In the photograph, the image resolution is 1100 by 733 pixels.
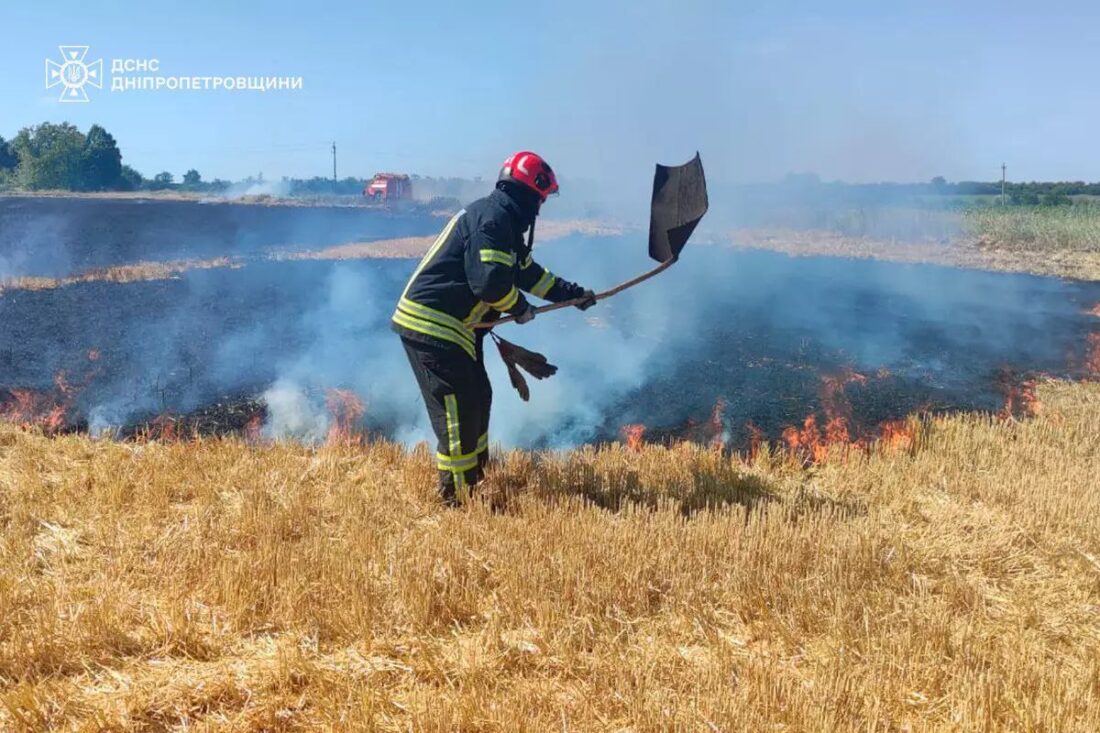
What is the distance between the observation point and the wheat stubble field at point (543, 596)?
2.54 meters

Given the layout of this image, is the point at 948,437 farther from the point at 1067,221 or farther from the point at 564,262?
the point at 1067,221

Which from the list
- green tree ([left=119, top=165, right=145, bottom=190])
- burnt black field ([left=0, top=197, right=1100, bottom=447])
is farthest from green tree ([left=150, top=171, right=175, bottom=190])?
burnt black field ([left=0, top=197, right=1100, bottom=447])

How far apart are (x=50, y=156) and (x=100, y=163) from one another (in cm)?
359

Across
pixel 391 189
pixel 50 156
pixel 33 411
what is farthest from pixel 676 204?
pixel 50 156

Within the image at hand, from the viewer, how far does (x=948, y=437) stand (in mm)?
5957

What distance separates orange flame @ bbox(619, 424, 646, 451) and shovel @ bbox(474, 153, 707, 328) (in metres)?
1.73

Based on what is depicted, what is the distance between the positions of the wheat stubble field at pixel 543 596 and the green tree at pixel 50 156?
2002 inches

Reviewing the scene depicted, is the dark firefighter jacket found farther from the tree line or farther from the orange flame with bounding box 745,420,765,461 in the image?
the tree line

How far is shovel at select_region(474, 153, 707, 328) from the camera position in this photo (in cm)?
486

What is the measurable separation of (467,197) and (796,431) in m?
44.7

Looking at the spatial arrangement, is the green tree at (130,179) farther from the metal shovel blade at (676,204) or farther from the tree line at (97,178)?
the metal shovel blade at (676,204)

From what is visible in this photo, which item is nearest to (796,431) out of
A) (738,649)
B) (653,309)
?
(738,649)

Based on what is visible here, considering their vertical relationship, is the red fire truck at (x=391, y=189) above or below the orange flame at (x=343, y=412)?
above

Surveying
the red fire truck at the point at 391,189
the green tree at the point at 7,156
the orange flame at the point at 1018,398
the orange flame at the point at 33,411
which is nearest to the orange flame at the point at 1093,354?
the orange flame at the point at 1018,398
